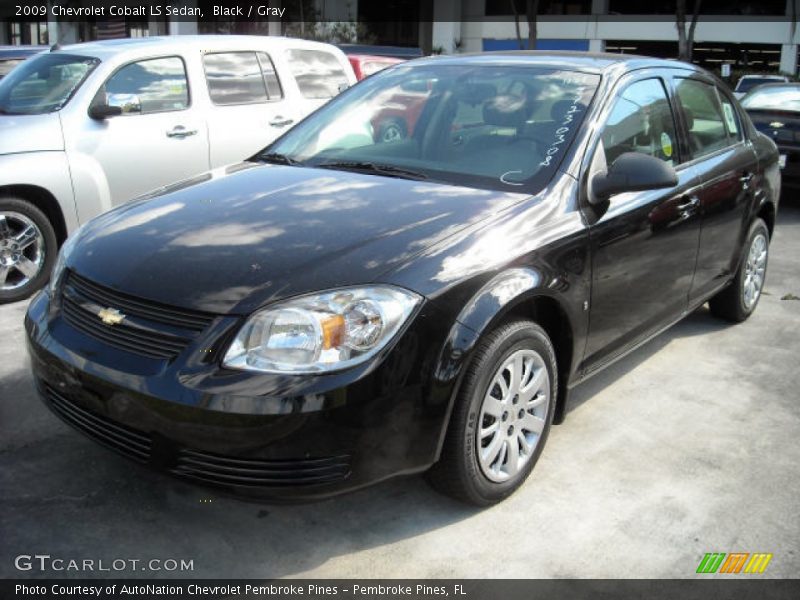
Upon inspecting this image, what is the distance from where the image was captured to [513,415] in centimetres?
310

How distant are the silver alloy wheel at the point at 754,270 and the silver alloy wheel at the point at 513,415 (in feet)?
8.45

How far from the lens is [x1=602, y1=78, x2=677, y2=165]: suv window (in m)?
3.66

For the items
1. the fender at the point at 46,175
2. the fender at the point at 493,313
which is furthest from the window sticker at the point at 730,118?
the fender at the point at 46,175

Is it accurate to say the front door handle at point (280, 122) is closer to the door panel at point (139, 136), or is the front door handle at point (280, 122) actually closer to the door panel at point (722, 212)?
the door panel at point (139, 136)

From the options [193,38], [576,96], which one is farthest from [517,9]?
[576,96]

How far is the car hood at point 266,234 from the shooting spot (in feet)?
8.82

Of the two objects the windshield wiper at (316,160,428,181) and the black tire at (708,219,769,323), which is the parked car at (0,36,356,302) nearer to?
the windshield wiper at (316,160,428,181)

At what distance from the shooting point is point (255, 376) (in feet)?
8.21

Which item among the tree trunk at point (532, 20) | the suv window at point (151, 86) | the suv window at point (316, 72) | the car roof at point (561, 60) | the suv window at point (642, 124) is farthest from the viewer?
the tree trunk at point (532, 20)

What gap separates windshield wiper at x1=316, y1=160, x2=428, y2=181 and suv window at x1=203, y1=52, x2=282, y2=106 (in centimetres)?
306

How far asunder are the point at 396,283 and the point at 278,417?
0.57 m

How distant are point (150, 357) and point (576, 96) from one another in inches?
85.8

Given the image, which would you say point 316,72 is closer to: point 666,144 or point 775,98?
point 666,144

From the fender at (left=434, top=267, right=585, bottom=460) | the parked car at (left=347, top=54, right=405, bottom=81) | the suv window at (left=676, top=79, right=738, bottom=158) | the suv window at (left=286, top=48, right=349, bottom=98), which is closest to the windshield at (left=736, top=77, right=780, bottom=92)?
the parked car at (left=347, top=54, right=405, bottom=81)
